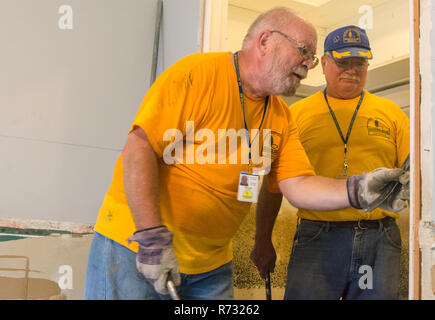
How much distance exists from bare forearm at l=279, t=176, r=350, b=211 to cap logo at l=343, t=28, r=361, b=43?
0.95 metres

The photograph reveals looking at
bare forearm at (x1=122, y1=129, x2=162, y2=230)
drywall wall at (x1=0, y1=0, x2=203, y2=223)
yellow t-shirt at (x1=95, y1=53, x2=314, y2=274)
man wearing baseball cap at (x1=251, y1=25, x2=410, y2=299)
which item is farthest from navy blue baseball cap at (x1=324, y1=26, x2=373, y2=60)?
bare forearm at (x1=122, y1=129, x2=162, y2=230)

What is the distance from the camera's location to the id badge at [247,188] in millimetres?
1474

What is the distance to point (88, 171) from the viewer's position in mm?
2781

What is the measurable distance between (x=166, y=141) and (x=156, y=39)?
→ 75.5 inches

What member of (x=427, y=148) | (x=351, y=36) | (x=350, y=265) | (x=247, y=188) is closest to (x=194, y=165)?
(x=247, y=188)

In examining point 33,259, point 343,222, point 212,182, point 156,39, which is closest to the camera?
point 212,182

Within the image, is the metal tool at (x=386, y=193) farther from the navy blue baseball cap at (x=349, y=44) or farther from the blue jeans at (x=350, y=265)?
the navy blue baseball cap at (x=349, y=44)

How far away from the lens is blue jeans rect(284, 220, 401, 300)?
2002mm

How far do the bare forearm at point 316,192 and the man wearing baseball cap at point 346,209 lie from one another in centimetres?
52

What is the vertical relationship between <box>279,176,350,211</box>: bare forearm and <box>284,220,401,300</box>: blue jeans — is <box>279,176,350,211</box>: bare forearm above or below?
above

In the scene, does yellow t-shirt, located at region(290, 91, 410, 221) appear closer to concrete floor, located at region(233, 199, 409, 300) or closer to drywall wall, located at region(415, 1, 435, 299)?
concrete floor, located at region(233, 199, 409, 300)

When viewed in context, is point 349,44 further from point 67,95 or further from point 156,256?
point 67,95
